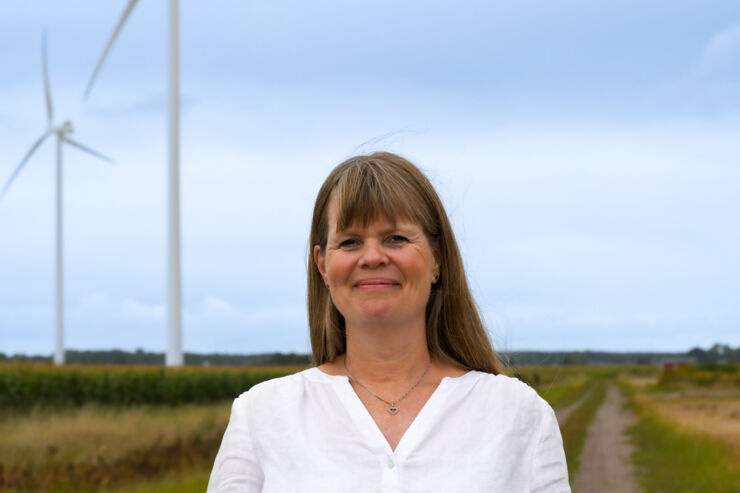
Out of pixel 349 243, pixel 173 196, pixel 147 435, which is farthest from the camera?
pixel 173 196

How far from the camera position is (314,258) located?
115 inches

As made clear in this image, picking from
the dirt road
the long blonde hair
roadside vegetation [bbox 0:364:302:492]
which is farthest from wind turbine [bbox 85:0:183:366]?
the long blonde hair

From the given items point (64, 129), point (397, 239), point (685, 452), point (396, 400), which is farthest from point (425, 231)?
point (64, 129)

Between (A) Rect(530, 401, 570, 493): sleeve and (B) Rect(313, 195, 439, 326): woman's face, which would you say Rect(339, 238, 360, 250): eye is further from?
(A) Rect(530, 401, 570, 493): sleeve

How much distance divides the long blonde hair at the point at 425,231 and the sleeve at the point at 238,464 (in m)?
0.40

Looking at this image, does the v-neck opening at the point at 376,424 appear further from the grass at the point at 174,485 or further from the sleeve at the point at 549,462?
the grass at the point at 174,485

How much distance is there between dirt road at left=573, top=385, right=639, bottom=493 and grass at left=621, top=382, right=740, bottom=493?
24cm

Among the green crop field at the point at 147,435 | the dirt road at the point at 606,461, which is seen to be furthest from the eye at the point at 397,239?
the dirt road at the point at 606,461

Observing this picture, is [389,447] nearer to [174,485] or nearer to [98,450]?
[174,485]

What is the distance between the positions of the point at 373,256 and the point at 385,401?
1.38 ft

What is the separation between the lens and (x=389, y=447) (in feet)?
8.50

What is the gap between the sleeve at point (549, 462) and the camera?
101 inches

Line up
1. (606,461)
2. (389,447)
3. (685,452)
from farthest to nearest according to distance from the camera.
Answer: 1. (685,452)
2. (606,461)
3. (389,447)

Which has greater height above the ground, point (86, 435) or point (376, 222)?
point (376, 222)
